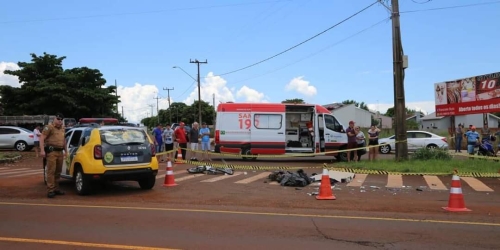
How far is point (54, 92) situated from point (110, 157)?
1268 inches

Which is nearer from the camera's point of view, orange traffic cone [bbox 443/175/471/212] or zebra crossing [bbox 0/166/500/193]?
orange traffic cone [bbox 443/175/471/212]

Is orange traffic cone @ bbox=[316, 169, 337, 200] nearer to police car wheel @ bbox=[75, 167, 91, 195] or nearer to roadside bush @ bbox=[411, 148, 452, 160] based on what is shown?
police car wheel @ bbox=[75, 167, 91, 195]

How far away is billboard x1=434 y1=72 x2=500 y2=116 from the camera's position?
84.2 feet

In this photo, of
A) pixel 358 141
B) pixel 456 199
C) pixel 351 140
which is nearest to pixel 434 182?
pixel 456 199

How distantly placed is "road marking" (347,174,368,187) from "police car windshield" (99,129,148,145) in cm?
557

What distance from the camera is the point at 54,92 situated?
3862 centimetres

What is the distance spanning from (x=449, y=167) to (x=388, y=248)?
10.3 m

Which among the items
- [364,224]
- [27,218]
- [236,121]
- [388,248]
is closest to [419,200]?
[364,224]

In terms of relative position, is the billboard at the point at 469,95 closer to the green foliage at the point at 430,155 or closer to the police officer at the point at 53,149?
the green foliage at the point at 430,155

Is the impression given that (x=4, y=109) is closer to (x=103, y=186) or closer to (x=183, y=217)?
(x=103, y=186)

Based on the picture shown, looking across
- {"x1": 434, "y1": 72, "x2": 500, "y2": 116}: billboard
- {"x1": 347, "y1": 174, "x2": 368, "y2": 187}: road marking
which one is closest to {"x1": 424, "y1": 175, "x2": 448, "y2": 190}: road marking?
{"x1": 347, "y1": 174, "x2": 368, "y2": 187}: road marking

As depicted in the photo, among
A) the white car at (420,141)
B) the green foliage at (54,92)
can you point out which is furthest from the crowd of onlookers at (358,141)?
the green foliage at (54,92)

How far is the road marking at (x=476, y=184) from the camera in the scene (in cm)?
1099

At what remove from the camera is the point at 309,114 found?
20125 millimetres
